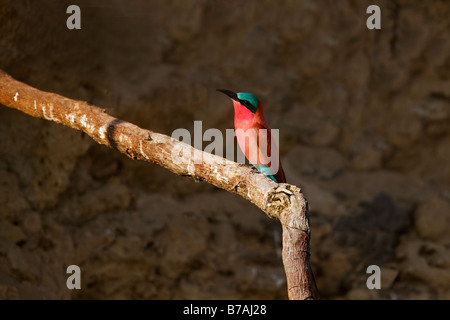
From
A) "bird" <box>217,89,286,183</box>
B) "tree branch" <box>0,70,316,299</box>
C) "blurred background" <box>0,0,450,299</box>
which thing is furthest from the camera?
"blurred background" <box>0,0,450,299</box>

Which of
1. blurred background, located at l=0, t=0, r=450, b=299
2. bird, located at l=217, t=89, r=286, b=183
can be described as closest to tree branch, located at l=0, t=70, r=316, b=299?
bird, located at l=217, t=89, r=286, b=183

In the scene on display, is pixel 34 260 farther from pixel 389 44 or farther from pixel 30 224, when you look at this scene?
pixel 389 44

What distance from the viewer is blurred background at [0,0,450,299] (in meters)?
3.11

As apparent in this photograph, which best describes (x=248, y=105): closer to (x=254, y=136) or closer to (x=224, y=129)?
(x=254, y=136)

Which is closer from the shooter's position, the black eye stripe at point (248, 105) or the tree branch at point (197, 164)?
the tree branch at point (197, 164)

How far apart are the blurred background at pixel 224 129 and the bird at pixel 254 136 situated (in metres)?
1.10

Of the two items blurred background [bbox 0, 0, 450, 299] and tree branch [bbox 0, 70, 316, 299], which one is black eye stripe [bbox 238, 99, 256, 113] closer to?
tree branch [bbox 0, 70, 316, 299]

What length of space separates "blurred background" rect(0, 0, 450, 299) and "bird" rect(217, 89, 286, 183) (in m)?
1.10

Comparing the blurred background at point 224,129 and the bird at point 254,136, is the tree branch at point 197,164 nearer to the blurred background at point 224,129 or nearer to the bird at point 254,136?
the bird at point 254,136

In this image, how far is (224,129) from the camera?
12.1 ft

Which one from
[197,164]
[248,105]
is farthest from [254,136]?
[197,164]

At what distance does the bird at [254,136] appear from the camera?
2.45 m

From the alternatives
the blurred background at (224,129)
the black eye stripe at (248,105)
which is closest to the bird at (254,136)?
the black eye stripe at (248,105)

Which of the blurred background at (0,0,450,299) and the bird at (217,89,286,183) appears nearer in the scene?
the bird at (217,89,286,183)
